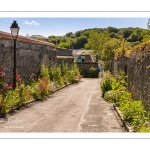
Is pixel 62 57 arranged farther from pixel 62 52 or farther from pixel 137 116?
pixel 137 116

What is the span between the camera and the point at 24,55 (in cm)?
1686

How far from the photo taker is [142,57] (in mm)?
11133

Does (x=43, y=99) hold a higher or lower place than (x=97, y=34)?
lower

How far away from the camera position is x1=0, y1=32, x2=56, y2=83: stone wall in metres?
13.8

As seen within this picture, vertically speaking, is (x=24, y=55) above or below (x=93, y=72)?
above

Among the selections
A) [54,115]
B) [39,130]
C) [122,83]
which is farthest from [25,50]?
[39,130]

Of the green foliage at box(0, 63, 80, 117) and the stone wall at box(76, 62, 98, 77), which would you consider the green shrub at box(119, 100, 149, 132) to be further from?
the stone wall at box(76, 62, 98, 77)

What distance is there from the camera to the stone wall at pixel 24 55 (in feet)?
45.3

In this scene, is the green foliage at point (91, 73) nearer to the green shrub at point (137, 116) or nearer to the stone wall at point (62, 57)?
the stone wall at point (62, 57)

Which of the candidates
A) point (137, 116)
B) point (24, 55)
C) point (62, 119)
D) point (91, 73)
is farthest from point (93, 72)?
point (137, 116)

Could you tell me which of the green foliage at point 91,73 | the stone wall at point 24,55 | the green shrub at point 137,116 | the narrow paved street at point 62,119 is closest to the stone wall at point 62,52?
the green foliage at point 91,73

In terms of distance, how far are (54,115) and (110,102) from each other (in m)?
4.05

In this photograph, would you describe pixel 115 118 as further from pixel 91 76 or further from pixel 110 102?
pixel 91 76

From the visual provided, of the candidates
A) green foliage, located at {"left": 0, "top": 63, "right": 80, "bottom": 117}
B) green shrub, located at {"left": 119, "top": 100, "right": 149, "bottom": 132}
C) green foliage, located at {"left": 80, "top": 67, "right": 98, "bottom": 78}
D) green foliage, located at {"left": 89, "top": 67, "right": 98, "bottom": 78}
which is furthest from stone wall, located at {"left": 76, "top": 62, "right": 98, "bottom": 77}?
green shrub, located at {"left": 119, "top": 100, "right": 149, "bottom": 132}
